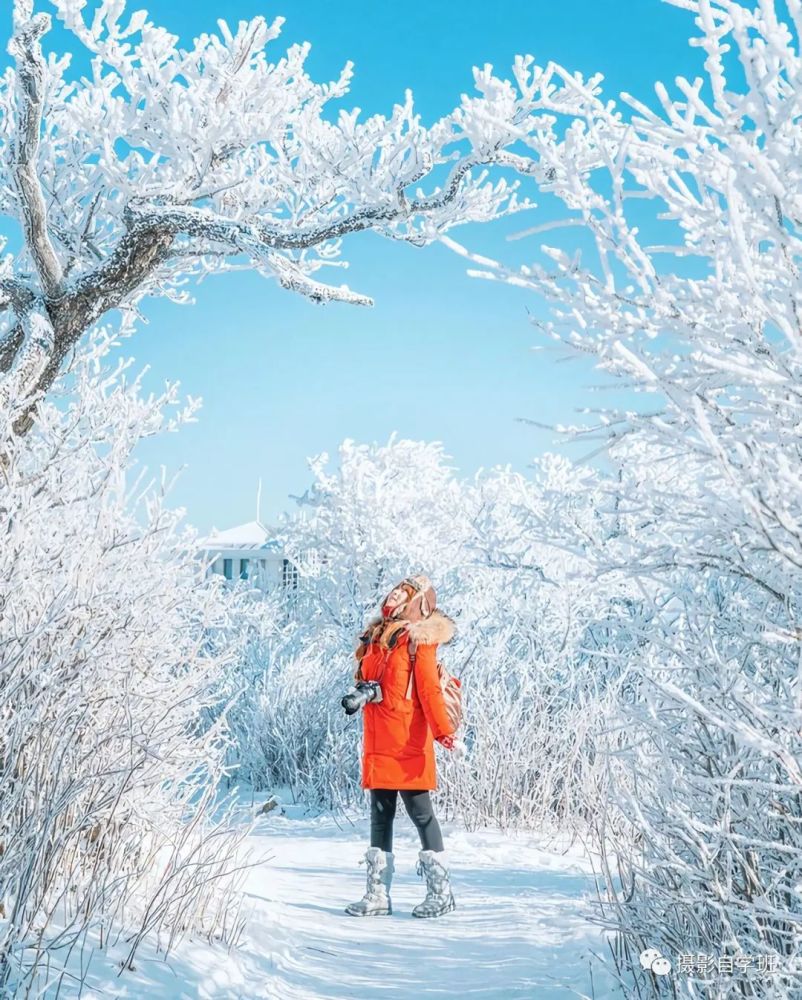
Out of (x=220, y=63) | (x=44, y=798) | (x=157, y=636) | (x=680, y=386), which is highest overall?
(x=220, y=63)

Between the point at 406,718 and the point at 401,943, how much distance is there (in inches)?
38.5

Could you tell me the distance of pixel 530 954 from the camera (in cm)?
408

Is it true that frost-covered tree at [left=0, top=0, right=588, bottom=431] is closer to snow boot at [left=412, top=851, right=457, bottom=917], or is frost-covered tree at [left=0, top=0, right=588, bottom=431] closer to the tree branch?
the tree branch

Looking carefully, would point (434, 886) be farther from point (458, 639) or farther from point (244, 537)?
point (244, 537)

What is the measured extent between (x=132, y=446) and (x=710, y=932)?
2.67 meters

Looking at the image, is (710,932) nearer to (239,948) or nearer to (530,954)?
(530,954)

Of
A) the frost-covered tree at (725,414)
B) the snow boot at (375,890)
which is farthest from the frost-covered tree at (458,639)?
the snow boot at (375,890)

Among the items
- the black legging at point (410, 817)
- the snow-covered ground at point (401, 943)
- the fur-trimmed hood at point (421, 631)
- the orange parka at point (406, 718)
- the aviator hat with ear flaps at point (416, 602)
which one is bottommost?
the snow-covered ground at point (401, 943)

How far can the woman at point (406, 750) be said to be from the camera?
4621mm

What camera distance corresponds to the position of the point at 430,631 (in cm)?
475

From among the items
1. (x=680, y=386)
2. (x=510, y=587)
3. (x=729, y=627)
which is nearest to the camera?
(x=680, y=386)

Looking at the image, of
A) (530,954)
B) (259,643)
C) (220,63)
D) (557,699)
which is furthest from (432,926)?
(259,643)

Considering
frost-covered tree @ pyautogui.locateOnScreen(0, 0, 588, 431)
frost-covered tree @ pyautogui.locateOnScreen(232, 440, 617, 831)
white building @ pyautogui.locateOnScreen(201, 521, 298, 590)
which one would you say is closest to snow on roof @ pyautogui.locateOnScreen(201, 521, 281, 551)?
white building @ pyautogui.locateOnScreen(201, 521, 298, 590)

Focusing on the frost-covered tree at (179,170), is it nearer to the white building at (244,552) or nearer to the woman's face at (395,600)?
the woman's face at (395,600)
